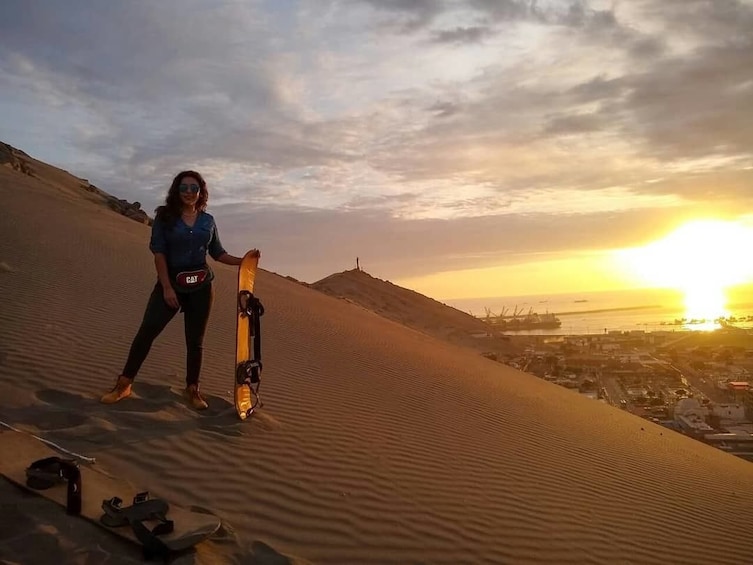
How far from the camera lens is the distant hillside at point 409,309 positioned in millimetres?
31375

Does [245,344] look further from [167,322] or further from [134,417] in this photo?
[134,417]

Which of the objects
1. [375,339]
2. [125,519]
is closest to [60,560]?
[125,519]

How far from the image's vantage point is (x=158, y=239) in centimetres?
540

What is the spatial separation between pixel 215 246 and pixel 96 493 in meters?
2.54

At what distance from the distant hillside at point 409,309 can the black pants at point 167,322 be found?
23.6 meters

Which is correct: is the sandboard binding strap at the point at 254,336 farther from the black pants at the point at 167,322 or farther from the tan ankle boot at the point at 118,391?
the tan ankle boot at the point at 118,391

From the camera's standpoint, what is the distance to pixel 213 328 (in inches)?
421

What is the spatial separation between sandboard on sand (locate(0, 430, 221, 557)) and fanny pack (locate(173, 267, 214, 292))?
1664mm

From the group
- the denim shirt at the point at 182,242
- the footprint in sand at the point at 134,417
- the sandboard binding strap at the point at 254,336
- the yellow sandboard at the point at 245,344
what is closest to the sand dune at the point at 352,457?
the footprint in sand at the point at 134,417

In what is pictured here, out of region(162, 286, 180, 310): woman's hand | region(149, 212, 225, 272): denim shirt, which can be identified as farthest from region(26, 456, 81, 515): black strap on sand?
region(149, 212, 225, 272): denim shirt

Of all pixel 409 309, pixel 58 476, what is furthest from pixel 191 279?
pixel 409 309

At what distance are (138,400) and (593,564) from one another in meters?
4.07

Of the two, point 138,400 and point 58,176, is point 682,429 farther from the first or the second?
point 58,176

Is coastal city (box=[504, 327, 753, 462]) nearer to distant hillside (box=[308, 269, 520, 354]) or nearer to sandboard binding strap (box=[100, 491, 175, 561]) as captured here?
distant hillside (box=[308, 269, 520, 354])
